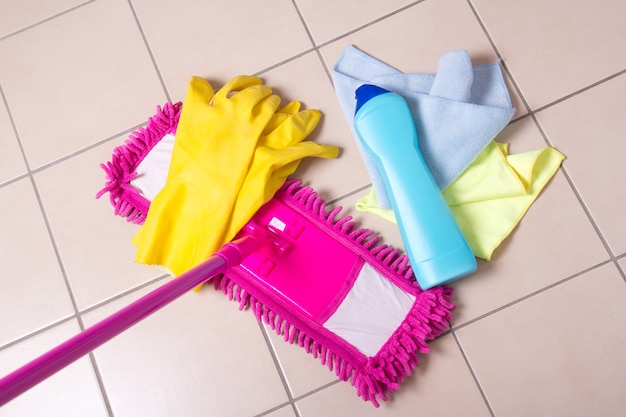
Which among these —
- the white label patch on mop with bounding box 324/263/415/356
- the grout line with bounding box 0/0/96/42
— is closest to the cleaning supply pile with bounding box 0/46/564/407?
the white label patch on mop with bounding box 324/263/415/356

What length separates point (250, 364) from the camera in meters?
0.93

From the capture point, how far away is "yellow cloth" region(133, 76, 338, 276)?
0.90 metres

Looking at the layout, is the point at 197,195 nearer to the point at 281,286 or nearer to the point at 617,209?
the point at 281,286

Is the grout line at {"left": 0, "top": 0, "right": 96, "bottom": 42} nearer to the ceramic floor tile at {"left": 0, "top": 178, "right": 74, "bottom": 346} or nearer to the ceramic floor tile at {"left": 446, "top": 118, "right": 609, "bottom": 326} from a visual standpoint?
the ceramic floor tile at {"left": 0, "top": 178, "right": 74, "bottom": 346}

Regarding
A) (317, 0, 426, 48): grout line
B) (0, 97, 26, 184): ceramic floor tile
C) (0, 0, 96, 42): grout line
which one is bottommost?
(317, 0, 426, 48): grout line

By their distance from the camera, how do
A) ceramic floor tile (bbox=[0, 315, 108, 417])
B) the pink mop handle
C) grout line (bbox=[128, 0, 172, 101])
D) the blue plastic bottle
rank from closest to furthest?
the pink mop handle, the blue plastic bottle, ceramic floor tile (bbox=[0, 315, 108, 417]), grout line (bbox=[128, 0, 172, 101])

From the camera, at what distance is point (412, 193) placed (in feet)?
2.80

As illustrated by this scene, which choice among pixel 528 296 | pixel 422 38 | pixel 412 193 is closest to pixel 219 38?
pixel 422 38

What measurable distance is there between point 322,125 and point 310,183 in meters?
0.10

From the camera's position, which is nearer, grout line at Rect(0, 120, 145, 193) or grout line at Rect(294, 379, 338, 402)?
grout line at Rect(294, 379, 338, 402)

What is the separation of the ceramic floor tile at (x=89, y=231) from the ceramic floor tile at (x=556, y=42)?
0.67m

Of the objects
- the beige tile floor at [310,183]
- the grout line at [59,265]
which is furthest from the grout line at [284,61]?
the grout line at [59,265]

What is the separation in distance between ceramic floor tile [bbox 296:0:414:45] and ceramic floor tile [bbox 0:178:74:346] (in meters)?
0.57

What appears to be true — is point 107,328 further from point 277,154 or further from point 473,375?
point 473,375
